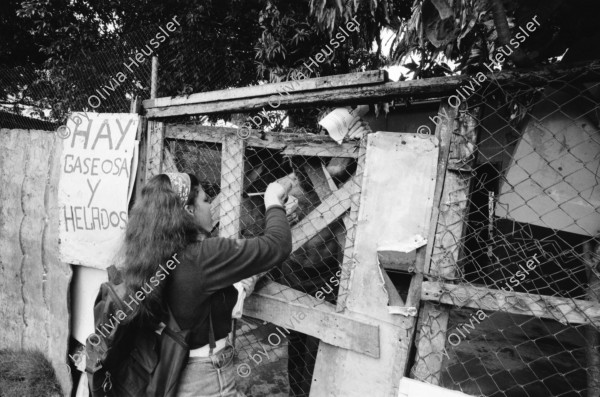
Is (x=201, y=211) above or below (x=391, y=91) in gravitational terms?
below

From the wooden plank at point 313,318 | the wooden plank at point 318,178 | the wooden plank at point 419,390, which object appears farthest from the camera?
the wooden plank at point 318,178

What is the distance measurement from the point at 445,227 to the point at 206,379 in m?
1.36

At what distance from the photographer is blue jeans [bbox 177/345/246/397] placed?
6.00 ft

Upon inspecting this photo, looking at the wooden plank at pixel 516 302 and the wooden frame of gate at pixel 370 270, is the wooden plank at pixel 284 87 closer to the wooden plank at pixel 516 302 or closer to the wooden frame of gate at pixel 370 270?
the wooden frame of gate at pixel 370 270

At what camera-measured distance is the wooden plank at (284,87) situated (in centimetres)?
195

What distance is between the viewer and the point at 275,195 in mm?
1967

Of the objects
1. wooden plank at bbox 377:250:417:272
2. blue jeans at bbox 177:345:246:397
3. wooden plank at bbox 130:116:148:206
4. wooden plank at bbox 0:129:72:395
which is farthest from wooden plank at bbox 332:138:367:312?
wooden plank at bbox 0:129:72:395

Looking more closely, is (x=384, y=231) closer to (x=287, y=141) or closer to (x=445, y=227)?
(x=445, y=227)

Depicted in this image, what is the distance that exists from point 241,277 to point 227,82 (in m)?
5.98

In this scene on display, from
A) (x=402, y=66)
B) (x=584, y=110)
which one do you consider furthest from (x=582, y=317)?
(x=402, y=66)

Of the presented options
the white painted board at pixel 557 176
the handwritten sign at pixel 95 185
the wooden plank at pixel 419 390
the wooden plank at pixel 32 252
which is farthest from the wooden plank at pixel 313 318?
the wooden plank at pixel 32 252

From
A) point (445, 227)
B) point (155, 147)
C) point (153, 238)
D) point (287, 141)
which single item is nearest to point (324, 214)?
point (287, 141)

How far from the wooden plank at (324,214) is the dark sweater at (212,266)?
1.28 feet

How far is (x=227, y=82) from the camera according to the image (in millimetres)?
7082
